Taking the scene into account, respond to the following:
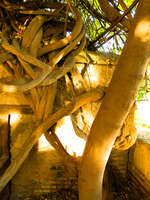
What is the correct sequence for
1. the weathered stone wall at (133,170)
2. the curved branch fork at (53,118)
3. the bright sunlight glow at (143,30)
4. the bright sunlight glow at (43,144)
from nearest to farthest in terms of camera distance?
the bright sunlight glow at (143,30) → the curved branch fork at (53,118) → the bright sunlight glow at (43,144) → the weathered stone wall at (133,170)

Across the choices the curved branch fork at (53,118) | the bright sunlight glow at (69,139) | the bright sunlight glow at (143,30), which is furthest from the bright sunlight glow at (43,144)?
the bright sunlight glow at (143,30)

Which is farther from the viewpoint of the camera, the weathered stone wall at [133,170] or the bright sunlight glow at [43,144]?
the weathered stone wall at [133,170]

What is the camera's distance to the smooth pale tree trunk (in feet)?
2.55

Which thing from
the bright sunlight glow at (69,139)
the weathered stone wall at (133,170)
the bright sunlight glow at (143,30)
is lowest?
the weathered stone wall at (133,170)

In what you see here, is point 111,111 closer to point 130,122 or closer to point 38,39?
point 130,122

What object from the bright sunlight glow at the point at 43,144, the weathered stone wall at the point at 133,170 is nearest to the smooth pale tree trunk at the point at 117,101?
the bright sunlight glow at the point at 43,144

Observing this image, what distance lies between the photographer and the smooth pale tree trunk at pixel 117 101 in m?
0.78

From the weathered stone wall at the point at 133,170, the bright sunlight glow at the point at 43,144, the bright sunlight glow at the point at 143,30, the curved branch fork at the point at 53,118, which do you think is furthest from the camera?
the weathered stone wall at the point at 133,170

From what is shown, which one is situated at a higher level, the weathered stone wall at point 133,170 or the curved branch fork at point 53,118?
the curved branch fork at point 53,118

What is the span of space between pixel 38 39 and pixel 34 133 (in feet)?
2.71

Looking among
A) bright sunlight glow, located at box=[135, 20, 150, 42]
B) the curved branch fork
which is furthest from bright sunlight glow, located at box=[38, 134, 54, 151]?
bright sunlight glow, located at box=[135, 20, 150, 42]

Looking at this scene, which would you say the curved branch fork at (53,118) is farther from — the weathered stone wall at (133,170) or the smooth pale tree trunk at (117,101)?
the weathered stone wall at (133,170)

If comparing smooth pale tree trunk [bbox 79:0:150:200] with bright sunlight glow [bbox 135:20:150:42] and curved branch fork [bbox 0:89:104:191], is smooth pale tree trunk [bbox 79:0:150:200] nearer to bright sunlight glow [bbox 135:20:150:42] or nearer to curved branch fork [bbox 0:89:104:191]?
bright sunlight glow [bbox 135:20:150:42]

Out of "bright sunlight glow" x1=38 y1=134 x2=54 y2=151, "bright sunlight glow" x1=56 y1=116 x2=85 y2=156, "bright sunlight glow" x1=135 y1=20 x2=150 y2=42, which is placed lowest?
"bright sunlight glow" x1=38 y1=134 x2=54 y2=151
